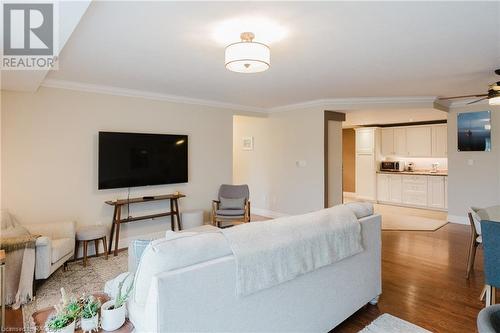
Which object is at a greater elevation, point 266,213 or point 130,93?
point 130,93

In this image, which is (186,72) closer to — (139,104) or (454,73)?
(139,104)

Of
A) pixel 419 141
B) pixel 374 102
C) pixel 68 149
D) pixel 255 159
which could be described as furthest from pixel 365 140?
pixel 68 149

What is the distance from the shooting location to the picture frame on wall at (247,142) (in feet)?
23.2

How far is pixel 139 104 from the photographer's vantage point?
462 centimetres

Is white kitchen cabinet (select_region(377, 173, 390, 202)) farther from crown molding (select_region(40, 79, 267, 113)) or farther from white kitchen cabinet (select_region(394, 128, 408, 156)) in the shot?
crown molding (select_region(40, 79, 267, 113))

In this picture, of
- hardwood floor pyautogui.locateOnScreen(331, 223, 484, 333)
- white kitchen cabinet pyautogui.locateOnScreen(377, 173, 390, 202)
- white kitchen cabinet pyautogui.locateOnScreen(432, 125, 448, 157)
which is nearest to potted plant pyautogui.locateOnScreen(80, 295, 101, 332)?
hardwood floor pyautogui.locateOnScreen(331, 223, 484, 333)

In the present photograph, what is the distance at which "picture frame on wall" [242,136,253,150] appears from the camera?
708 centimetres

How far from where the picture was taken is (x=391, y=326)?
2330 millimetres

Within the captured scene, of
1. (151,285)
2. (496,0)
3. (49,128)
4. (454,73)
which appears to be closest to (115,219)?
(49,128)

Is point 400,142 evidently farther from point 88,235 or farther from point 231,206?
point 88,235

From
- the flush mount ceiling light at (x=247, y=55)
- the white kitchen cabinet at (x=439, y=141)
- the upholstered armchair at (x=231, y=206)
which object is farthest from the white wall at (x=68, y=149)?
the white kitchen cabinet at (x=439, y=141)

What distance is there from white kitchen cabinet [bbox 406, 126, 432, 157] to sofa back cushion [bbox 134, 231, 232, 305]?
7.85 meters

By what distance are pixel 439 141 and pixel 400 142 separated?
1.00m

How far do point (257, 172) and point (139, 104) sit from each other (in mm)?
3269
